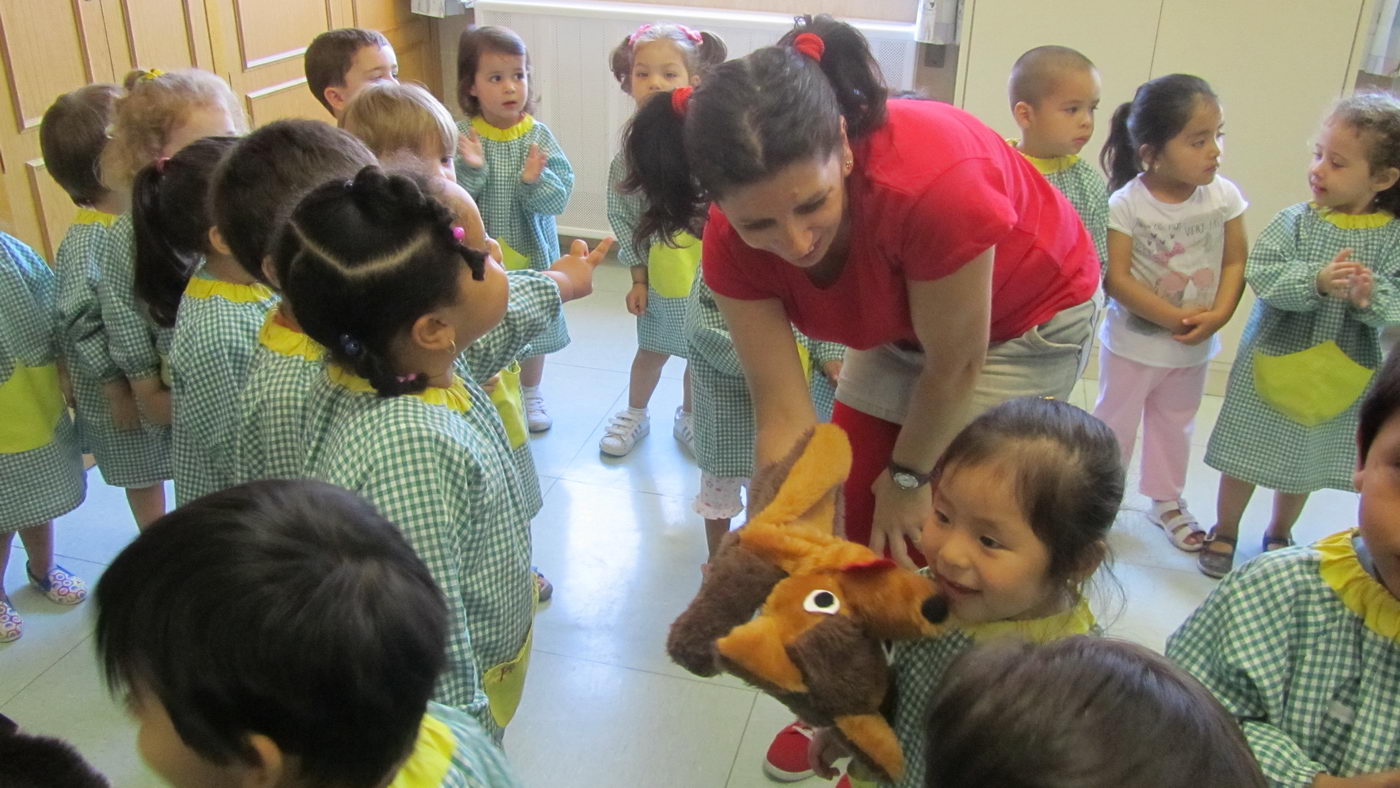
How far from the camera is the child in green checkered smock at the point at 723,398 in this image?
196cm

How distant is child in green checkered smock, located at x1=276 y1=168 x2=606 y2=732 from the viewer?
108cm

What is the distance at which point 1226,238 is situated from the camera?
225cm

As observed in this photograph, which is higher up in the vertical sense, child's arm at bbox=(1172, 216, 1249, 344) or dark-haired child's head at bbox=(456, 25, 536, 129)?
Result: dark-haired child's head at bbox=(456, 25, 536, 129)

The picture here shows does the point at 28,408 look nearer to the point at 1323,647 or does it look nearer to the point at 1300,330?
the point at 1323,647

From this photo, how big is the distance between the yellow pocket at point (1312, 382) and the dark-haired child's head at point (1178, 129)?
412 millimetres

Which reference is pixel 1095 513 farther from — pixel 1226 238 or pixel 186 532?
pixel 1226 238

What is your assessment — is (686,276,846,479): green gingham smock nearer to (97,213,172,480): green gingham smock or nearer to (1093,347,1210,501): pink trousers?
(1093,347,1210,501): pink trousers

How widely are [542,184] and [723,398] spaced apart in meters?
0.90

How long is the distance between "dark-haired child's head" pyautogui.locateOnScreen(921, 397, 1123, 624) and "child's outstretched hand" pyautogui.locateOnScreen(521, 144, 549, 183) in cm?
174

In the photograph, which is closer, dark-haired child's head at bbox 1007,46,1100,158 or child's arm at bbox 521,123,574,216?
dark-haired child's head at bbox 1007,46,1100,158

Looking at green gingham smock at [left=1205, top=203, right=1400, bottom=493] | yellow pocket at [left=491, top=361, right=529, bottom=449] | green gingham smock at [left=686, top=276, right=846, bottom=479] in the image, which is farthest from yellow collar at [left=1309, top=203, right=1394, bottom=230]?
yellow pocket at [left=491, top=361, right=529, bottom=449]

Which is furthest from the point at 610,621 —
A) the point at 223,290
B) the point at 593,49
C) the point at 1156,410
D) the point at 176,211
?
the point at 593,49

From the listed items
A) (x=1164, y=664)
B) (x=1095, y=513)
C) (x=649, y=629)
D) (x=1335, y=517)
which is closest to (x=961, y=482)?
(x=1095, y=513)

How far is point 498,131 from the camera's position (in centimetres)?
266
